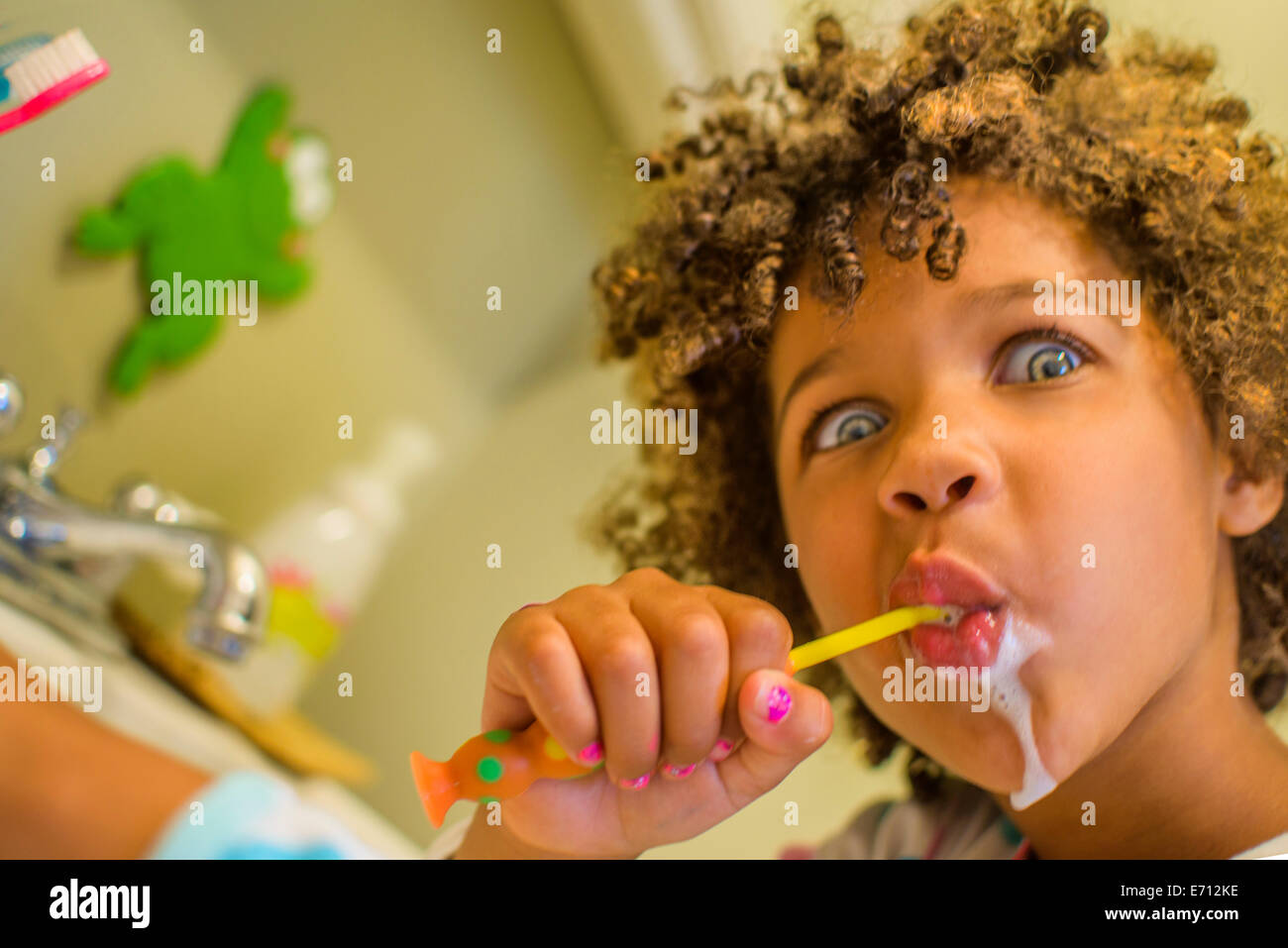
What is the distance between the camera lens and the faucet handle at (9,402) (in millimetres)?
640

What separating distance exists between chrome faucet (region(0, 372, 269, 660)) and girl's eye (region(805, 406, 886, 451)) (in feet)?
1.32

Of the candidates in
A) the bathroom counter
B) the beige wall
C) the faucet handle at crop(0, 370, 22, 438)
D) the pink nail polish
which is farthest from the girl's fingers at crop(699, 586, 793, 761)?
the faucet handle at crop(0, 370, 22, 438)

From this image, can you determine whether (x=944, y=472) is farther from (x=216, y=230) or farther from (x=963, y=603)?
(x=216, y=230)

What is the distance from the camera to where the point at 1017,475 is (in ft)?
1.38

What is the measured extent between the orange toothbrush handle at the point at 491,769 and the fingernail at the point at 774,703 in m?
0.06

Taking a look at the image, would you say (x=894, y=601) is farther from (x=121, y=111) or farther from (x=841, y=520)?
(x=121, y=111)

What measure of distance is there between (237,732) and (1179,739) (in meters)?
0.67

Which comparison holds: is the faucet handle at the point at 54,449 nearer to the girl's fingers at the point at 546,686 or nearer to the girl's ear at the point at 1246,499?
the girl's fingers at the point at 546,686

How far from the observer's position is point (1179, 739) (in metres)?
0.49

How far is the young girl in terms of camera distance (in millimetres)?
383

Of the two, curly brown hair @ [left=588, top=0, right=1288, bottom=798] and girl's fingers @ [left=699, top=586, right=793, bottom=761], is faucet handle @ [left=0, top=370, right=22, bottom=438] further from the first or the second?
girl's fingers @ [left=699, top=586, right=793, bottom=761]

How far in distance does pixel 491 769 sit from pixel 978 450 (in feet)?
0.76

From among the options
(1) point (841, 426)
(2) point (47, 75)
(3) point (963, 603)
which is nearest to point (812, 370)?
(1) point (841, 426)
